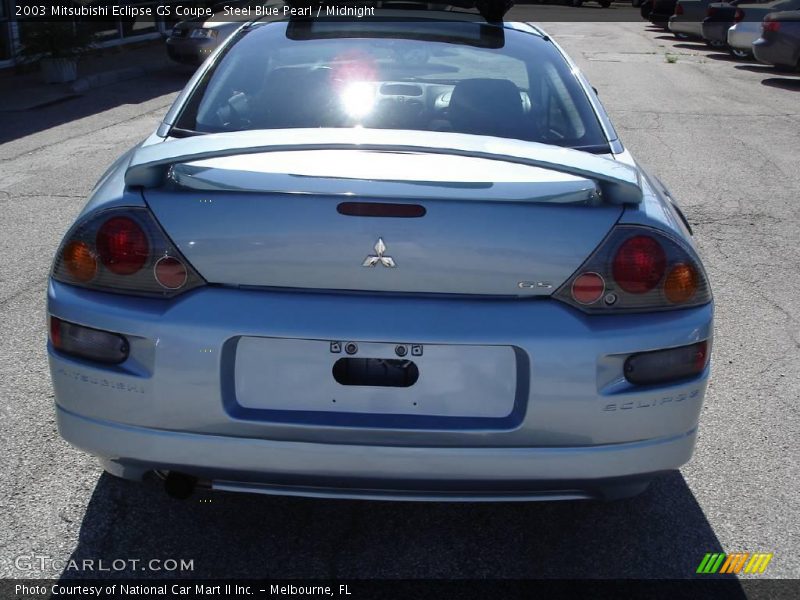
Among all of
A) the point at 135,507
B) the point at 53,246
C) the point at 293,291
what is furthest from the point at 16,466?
the point at 53,246

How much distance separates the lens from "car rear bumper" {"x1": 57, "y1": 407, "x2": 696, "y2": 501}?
2.53m

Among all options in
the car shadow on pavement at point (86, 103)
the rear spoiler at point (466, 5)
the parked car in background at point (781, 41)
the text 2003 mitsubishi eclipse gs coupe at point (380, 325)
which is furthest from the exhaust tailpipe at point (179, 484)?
the parked car in background at point (781, 41)

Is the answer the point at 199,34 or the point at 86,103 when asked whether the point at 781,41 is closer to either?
the point at 199,34

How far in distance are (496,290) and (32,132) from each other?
375 inches

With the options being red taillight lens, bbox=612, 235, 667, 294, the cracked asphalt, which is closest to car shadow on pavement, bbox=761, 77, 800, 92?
the cracked asphalt

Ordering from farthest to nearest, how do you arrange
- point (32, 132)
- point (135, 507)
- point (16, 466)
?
point (32, 132) < point (16, 466) < point (135, 507)

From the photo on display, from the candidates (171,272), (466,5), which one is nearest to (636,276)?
(171,272)

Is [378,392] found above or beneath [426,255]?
beneath

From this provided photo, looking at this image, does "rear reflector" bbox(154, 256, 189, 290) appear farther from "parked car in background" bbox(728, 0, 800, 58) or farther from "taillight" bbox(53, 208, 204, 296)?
"parked car in background" bbox(728, 0, 800, 58)

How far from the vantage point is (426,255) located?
2521 millimetres

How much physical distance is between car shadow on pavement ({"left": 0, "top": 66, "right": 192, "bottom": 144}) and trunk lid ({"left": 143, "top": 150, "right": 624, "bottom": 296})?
8.73 m

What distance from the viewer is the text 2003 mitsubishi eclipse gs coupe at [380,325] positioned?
99.3 inches

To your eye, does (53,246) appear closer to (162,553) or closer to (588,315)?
(162,553)

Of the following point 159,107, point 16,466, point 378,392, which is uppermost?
point 378,392
